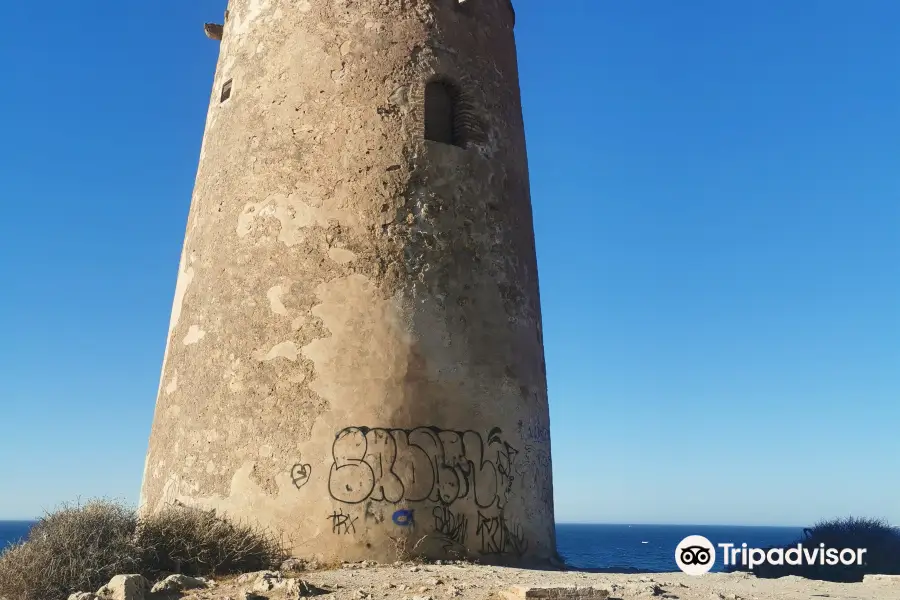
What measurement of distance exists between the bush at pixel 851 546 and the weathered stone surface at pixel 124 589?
14130 millimetres

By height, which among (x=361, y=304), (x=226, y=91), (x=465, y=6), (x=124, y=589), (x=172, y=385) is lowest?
(x=124, y=589)

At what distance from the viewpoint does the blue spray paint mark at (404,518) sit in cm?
759

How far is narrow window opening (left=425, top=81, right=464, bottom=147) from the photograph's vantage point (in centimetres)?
906

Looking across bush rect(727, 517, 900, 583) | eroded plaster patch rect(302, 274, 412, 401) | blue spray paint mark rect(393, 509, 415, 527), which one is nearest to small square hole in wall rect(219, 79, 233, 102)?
eroded plaster patch rect(302, 274, 412, 401)

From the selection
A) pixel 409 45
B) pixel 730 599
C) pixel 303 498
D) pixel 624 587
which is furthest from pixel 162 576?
pixel 409 45

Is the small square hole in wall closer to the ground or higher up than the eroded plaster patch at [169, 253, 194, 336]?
higher up

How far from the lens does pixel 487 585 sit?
636 centimetres

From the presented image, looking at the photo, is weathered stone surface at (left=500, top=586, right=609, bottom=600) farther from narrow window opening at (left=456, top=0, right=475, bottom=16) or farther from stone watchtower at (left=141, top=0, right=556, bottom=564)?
narrow window opening at (left=456, top=0, right=475, bottom=16)

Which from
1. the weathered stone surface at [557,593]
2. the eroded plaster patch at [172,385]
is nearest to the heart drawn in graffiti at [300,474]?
the eroded plaster patch at [172,385]

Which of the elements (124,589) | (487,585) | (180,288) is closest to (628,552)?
(180,288)

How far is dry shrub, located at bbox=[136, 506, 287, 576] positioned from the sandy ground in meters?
0.44

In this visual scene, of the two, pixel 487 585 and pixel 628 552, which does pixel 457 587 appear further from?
pixel 628 552

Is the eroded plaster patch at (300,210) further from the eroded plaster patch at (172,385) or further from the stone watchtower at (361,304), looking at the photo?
the eroded plaster patch at (172,385)

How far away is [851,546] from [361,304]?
15.7 m
